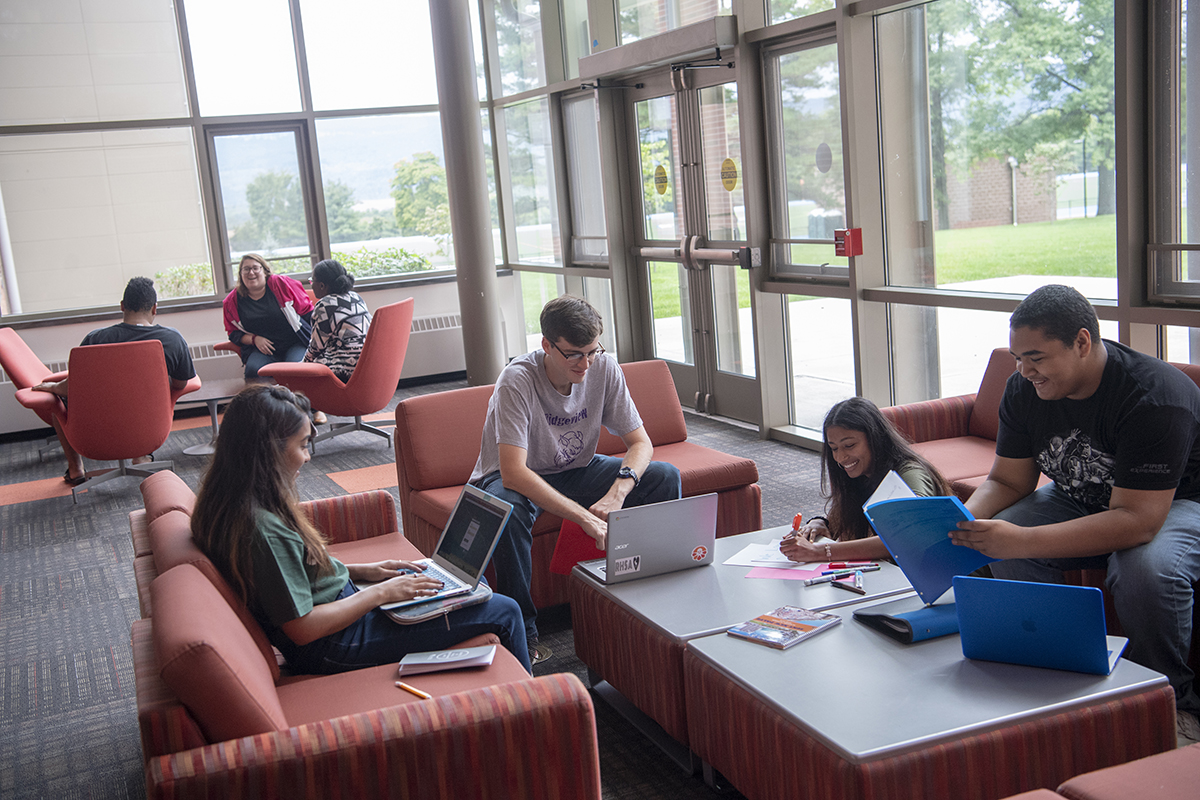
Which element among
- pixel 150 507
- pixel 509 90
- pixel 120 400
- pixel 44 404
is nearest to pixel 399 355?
pixel 120 400

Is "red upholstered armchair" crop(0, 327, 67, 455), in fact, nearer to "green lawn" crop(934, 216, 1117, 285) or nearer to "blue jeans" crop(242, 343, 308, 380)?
"blue jeans" crop(242, 343, 308, 380)

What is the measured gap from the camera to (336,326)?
6.62 meters

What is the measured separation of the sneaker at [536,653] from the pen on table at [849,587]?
1.07 meters

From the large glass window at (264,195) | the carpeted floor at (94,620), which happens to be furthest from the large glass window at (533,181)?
the carpeted floor at (94,620)

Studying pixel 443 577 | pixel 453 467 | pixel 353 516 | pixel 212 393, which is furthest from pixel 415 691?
pixel 212 393

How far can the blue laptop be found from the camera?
6.45 ft

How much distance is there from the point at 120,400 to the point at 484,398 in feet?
9.53

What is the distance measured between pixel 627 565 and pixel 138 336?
4.56 m

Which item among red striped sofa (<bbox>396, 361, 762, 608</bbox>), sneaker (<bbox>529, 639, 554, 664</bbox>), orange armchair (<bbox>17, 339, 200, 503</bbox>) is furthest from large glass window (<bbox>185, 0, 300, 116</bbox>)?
sneaker (<bbox>529, 639, 554, 664</bbox>)

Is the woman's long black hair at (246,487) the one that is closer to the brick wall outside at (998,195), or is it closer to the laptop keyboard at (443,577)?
the laptop keyboard at (443,577)

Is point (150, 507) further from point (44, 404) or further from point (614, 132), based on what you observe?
point (614, 132)

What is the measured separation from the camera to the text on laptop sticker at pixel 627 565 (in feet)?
9.13

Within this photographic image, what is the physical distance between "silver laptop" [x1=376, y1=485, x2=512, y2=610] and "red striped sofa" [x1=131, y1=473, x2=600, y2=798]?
0.46 meters

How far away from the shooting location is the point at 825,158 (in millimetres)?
5574
